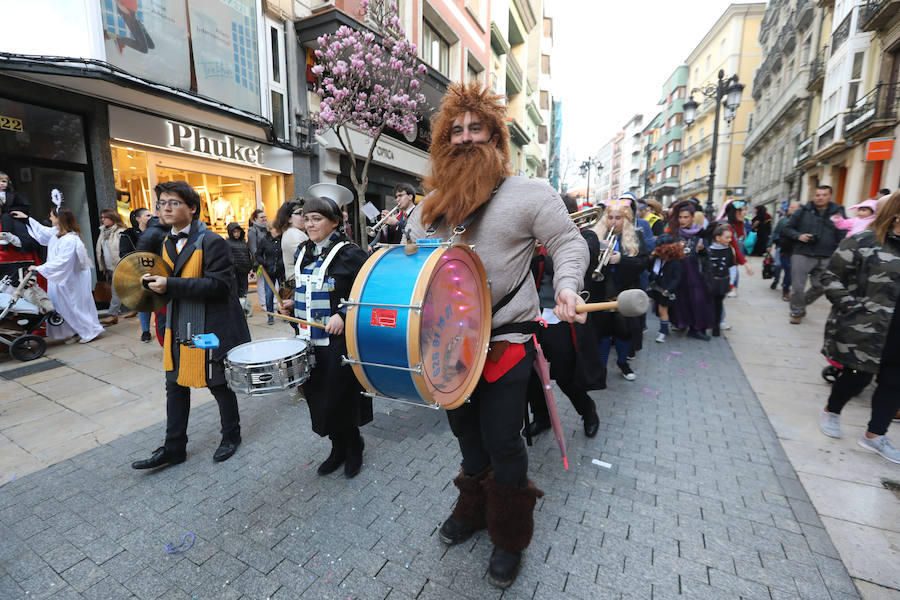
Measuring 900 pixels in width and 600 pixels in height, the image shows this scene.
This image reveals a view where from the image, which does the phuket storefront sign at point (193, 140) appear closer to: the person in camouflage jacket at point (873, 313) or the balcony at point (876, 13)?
the person in camouflage jacket at point (873, 313)

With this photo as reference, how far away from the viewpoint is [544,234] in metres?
1.96

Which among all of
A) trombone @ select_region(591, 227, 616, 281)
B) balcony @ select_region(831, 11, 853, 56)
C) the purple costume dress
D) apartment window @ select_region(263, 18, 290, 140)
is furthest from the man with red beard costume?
balcony @ select_region(831, 11, 853, 56)

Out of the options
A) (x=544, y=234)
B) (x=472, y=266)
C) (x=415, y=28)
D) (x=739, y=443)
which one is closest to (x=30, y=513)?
(x=472, y=266)

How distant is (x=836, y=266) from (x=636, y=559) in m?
2.81

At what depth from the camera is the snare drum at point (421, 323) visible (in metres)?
1.70

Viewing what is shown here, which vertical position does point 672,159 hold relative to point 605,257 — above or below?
above

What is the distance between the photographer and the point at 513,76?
2603 cm

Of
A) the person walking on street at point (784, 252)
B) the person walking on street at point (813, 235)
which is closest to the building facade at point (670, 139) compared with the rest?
the person walking on street at point (784, 252)

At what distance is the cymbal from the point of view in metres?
2.64

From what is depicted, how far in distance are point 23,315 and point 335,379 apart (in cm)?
560

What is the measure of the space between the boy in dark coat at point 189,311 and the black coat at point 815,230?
8.27 meters

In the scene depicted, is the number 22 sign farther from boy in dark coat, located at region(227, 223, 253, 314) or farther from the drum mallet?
the drum mallet

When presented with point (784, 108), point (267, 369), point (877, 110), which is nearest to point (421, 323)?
point (267, 369)

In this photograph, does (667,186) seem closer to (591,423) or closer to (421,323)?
(591,423)
